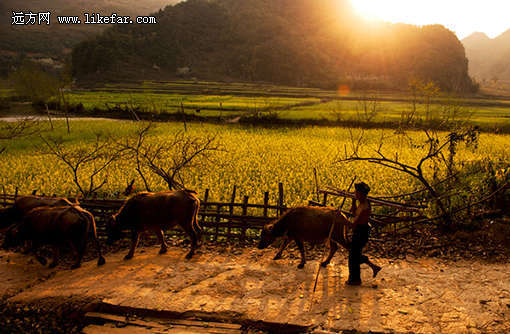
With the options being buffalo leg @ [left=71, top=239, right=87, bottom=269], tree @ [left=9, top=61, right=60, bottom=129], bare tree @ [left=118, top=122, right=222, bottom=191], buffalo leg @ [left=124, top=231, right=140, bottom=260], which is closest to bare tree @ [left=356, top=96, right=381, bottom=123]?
bare tree @ [left=118, top=122, right=222, bottom=191]

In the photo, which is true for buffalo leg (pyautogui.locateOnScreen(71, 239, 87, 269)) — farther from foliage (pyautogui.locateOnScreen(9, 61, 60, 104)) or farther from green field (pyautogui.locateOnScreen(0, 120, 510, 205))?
foliage (pyautogui.locateOnScreen(9, 61, 60, 104))

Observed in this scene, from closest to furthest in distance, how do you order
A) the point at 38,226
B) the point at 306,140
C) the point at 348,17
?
the point at 38,226 → the point at 306,140 → the point at 348,17

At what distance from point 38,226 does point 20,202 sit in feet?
5.13

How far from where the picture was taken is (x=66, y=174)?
1588cm

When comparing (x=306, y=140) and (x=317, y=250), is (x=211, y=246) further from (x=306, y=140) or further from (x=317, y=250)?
(x=306, y=140)

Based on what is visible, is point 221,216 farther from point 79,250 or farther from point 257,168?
point 257,168

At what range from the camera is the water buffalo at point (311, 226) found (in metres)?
6.07

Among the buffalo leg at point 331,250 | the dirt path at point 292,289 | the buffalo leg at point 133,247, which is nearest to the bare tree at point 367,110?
the buffalo leg at point 331,250

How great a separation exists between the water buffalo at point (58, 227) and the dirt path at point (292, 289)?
2.05 feet

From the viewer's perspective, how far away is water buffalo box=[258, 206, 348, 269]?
6.07 metres

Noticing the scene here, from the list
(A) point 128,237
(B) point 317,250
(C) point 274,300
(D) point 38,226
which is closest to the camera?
(C) point 274,300

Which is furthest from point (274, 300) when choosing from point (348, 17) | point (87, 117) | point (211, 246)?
point (348, 17)

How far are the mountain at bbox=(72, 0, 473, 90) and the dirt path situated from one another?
3583 inches

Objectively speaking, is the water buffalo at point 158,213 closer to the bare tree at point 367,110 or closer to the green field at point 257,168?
the green field at point 257,168
